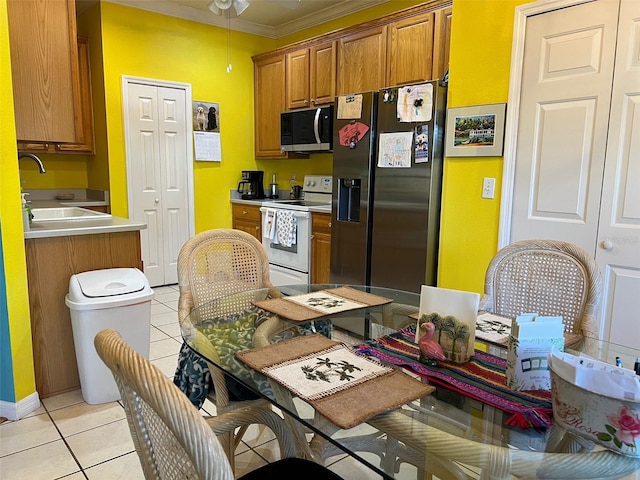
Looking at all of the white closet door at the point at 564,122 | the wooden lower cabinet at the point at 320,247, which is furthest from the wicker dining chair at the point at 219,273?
the wooden lower cabinet at the point at 320,247

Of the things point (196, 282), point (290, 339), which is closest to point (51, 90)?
point (196, 282)

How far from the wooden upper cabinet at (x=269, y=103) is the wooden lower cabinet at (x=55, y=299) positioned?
8.76 ft

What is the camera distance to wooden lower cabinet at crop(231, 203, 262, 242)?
475cm

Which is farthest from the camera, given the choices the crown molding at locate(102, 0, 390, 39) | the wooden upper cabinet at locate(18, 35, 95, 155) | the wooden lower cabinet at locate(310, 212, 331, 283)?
the wooden upper cabinet at locate(18, 35, 95, 155)

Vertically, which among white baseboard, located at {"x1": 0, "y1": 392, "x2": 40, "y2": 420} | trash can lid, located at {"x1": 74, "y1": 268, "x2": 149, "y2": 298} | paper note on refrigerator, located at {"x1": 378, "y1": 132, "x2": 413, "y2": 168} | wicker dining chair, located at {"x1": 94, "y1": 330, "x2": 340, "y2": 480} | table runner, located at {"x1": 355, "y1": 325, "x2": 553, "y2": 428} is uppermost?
paper note on refrigerator, located at {"x1": 378, "y1": 132, "x2": 413, "y2": 168}

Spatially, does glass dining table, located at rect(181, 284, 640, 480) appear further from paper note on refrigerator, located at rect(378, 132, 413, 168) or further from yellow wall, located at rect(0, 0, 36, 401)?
paper note on refrigerator, located at rect(378, 132, 413, 168)

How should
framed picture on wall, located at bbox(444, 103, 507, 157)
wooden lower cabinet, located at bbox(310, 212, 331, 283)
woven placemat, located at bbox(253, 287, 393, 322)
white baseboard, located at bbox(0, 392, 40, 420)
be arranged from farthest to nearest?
wooden lower cabinet, located at bbox(310, 212, 331, 283) → framed picture on wall, located at bbox(444, 103, 507, 157) → white baseboard, located at bbox(0, 392, 40, 420) → woven placemat, located at bbox(253, 287, 393, 322)

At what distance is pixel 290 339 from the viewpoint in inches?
54.3

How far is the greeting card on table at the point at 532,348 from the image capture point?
1051 mm

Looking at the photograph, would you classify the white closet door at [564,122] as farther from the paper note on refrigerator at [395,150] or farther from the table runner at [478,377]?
the table runner at [478,377]

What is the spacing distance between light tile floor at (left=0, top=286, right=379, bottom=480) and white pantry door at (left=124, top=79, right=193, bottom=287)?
238cm

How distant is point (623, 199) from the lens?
6.89 ft

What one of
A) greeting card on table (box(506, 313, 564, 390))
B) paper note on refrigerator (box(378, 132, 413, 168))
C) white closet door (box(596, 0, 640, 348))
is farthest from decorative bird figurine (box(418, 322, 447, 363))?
paper note on refrigerator (box(378, 132, 413, 168))

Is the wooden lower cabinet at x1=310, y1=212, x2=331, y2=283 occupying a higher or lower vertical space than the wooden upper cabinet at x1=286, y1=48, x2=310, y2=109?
lower
